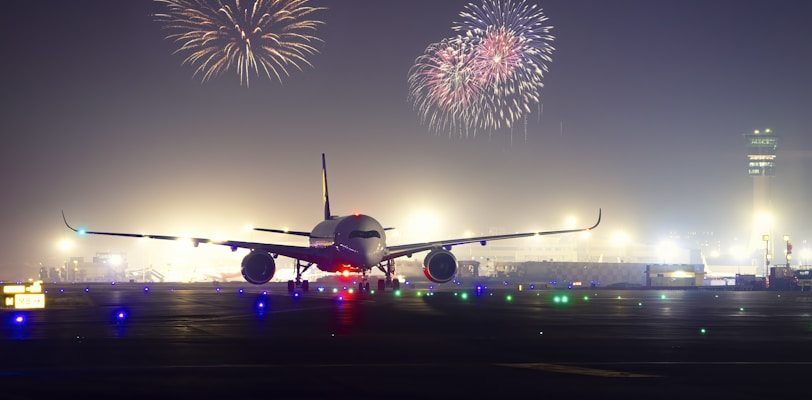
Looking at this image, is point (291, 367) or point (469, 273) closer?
point (291, 367)

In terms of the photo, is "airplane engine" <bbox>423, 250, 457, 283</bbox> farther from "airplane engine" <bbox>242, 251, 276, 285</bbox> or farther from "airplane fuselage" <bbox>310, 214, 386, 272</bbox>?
"airplane engine" <bbox>242, 251, 276, 285</bbox>

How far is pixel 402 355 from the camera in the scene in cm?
2117

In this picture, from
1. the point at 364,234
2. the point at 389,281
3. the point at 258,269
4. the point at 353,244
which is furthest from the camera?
the point at 389,281

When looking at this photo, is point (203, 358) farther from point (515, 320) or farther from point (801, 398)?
point (515, 320)

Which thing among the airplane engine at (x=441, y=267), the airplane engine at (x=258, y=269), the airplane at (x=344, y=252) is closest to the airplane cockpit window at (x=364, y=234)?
the airplane at (x=344, y=252)

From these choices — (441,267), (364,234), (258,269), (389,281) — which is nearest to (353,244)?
(364,234)

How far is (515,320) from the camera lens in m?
34.0

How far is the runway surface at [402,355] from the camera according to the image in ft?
51.6

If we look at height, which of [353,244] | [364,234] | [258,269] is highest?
[364,234]

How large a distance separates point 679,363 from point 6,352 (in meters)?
14.1

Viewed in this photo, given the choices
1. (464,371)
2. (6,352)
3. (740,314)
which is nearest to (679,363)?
(464,371)

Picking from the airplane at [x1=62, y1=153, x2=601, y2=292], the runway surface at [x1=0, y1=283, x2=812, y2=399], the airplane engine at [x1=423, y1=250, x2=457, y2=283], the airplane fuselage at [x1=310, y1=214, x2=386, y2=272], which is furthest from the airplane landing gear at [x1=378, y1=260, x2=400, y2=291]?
the runway surface at [x1=0, y1=283, x2=812, y2=399]

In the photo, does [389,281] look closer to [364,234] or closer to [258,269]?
[364,234]

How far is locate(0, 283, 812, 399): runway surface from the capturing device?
15719 mm
